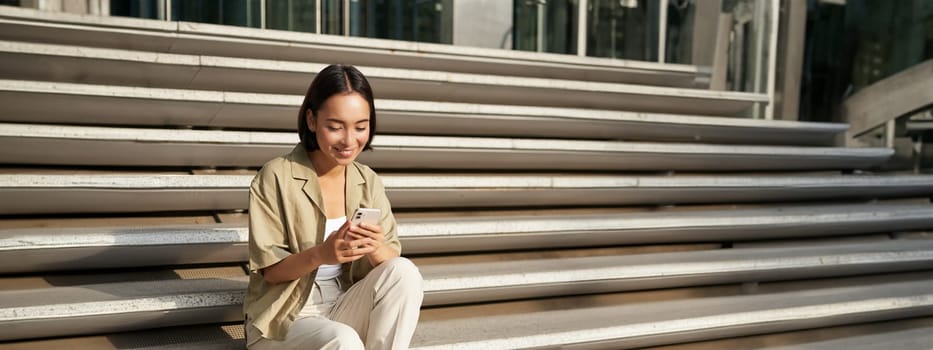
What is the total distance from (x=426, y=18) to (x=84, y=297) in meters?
3.95

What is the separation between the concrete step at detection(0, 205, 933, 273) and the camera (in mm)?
2424

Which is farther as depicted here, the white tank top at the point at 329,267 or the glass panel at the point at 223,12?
the glass panel at the point at 223,12

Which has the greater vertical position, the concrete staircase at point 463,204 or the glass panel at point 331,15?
the glass panel at point 331,15

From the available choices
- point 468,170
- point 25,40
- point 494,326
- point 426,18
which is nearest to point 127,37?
point 25,40

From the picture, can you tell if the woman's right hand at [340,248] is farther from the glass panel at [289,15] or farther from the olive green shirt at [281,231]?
the glass panel at [289,15]

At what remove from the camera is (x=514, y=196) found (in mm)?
3352

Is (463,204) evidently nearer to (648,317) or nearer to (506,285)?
(506,285)

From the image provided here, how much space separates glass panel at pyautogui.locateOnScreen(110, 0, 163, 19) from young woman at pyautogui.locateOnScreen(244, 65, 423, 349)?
12.5 ft

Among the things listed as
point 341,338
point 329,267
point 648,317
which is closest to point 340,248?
point 341,338

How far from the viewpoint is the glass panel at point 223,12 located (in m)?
5.47

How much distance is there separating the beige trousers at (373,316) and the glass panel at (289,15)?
3.78m

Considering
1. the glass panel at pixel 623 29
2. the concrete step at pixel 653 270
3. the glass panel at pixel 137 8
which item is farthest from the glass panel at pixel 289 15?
the concrete step at pixel 653 270

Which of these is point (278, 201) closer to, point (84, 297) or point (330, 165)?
point (330, 165)

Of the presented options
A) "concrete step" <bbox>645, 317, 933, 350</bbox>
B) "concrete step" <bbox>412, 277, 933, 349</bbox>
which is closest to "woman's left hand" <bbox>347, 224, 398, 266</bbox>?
"concrete step" <bbox>412, 277, 933, 349</bbox>
